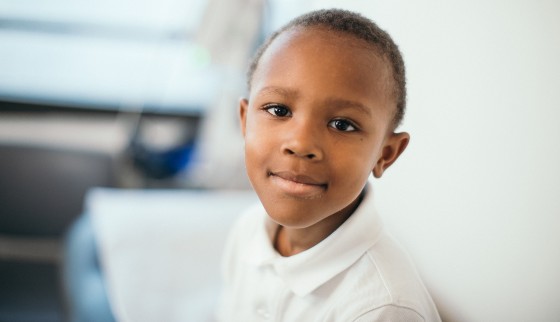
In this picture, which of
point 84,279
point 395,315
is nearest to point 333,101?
point 395,315

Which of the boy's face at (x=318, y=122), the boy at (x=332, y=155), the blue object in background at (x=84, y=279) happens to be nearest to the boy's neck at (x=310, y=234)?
the boy at (x=332, y=155)

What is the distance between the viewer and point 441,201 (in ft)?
1.57

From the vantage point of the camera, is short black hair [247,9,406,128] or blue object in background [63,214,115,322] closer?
short black hair [247,9,406,128]

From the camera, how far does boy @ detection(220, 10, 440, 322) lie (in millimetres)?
457

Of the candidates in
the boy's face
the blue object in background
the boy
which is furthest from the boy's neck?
the blue object in background

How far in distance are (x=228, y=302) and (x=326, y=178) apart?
0.39 meters

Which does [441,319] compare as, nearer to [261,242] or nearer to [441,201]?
[441,201]

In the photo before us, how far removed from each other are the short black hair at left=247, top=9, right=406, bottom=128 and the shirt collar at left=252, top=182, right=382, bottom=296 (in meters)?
0.12

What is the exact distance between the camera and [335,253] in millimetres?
585

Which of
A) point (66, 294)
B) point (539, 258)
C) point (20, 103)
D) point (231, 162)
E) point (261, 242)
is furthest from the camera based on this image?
point (20, 103)

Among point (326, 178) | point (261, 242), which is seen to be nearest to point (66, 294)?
point (261, 242)

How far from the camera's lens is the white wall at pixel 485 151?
15.7 inches

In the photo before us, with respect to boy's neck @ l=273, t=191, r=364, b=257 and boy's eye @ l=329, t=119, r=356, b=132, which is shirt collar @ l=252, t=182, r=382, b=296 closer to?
boy's neck @ l=273, t=191, r=364, b=257

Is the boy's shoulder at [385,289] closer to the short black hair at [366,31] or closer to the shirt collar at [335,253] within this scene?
the shirt collar at [335,253]
